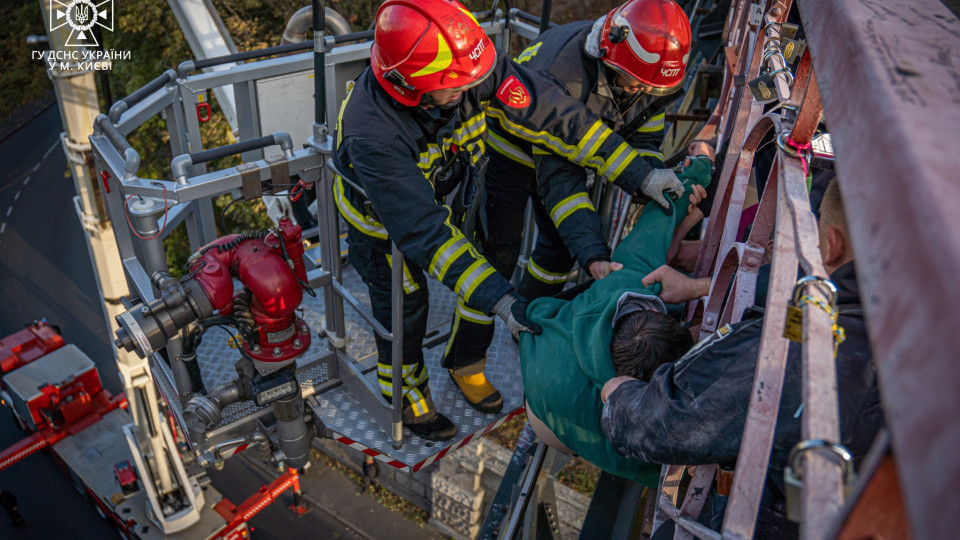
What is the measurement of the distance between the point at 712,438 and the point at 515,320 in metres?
1.20

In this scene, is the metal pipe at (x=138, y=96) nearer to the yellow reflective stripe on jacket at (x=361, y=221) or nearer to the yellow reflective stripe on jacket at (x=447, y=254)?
the yellow reflective stripe on jacket at (x=361, y=221)

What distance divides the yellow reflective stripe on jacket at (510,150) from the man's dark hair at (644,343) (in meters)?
1.58

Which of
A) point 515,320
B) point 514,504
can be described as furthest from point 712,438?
point 514,504

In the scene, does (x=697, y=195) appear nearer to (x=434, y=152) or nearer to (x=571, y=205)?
(x=571, y=205)

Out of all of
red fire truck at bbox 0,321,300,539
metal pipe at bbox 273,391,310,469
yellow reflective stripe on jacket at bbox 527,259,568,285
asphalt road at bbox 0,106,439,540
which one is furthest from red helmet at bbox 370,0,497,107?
asphalt road at bbox 0,106,439,540

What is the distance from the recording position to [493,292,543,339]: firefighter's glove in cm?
270

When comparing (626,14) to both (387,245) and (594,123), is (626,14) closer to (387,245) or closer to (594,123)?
(594,123)

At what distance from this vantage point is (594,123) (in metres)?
3.27

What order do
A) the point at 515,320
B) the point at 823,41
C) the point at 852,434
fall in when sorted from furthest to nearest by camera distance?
1. the point at 515,320
2. the point at 852,434
3. the point at 823,41

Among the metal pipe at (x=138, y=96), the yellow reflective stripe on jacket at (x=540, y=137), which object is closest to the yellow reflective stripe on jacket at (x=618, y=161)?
the yellow reflective stripe on jacket at (x=540, y=137)

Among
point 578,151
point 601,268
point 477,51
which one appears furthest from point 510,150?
point 601,268

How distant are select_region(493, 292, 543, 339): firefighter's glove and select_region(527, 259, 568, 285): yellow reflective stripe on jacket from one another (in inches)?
52.1

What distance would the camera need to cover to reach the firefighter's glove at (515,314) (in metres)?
2.70

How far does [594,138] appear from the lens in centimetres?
327
